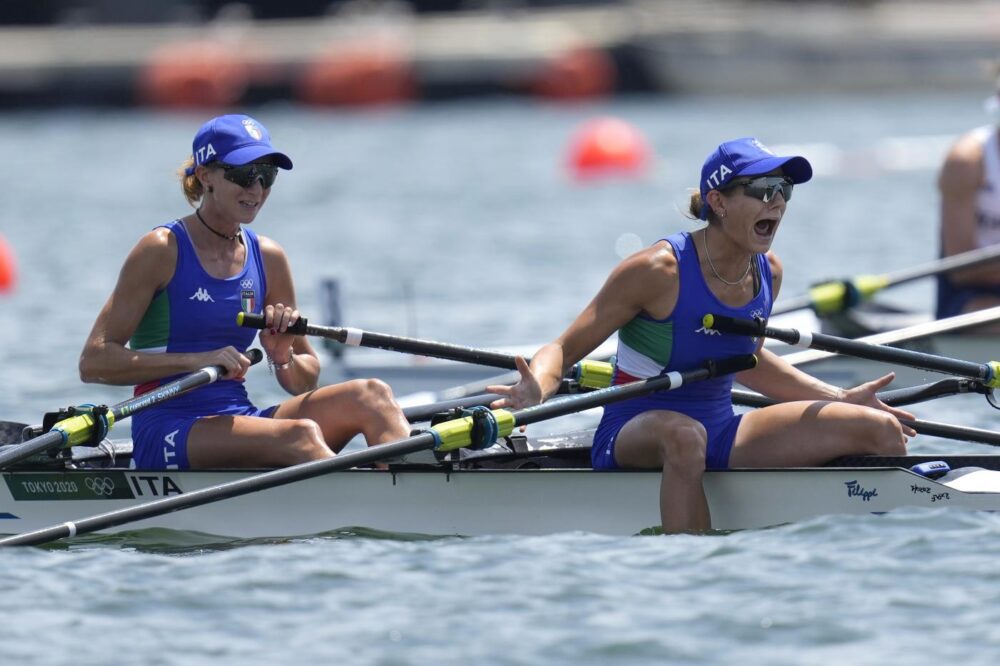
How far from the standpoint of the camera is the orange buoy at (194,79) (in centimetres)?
3594

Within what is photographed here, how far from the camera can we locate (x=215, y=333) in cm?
716

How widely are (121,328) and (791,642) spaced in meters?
2.89

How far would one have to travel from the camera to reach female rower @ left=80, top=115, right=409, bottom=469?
22.7ft

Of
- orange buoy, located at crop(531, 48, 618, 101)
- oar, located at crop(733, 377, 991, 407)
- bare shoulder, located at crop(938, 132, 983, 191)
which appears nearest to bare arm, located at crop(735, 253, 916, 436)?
oar, located at crop(733, 377, 991, 407)

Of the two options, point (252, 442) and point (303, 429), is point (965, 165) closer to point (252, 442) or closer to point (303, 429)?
point (303, 429)

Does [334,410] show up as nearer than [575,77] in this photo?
Yes

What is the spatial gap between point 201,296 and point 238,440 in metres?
0.59

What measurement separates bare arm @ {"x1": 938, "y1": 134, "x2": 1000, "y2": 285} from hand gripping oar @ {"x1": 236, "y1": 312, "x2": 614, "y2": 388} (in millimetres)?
3085

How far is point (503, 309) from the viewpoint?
14555 millimetres

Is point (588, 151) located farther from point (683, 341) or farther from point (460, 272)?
point (683, 341)

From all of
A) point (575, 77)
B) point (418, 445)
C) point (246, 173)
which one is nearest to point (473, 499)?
point (418, 445)

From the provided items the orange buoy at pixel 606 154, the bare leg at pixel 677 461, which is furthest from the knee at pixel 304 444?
the orange buoy at pixel 606 154

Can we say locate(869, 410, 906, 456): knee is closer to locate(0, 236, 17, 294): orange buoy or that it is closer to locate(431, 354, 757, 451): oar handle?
locate(431, 354, 757, 451): oar handle

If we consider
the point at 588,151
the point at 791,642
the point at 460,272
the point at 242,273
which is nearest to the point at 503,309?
the point at 460,272
